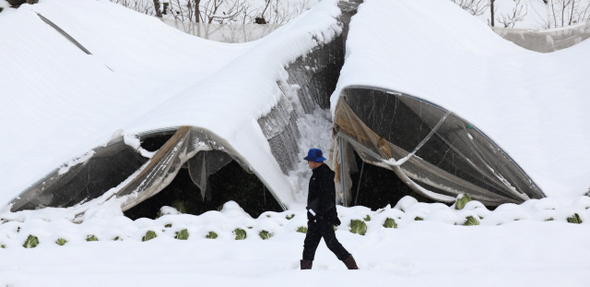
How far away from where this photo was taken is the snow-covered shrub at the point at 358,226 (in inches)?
193

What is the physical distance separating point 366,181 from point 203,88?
6.91 feet

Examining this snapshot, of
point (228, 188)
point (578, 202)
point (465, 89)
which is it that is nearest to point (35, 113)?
point (228, 188)

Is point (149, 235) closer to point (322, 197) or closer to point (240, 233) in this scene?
point (240, 233)

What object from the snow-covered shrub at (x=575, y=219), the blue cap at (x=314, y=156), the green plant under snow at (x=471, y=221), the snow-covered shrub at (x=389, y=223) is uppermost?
the blue cap at (x=314, y=156)

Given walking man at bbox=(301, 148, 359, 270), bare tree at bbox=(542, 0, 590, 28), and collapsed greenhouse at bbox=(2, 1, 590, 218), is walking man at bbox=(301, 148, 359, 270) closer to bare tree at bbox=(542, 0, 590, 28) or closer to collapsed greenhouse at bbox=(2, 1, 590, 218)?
collapsed greenhouse at bbox=(2, 1, 590, 218)

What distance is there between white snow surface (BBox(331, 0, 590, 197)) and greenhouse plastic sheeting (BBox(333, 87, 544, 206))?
0.45ft

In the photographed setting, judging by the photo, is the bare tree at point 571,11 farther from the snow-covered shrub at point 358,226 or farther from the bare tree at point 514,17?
the snow-covered shrub at point 358,226

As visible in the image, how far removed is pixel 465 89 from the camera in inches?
334

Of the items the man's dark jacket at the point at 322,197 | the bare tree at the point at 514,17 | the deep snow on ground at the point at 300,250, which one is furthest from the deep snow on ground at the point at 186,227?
the bare tree at the point at 514,17

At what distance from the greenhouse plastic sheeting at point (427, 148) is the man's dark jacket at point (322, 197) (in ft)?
8.23

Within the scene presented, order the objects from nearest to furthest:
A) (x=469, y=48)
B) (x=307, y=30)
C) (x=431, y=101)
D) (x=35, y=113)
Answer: (x=431, y=101) < (x=35, y=113) < (x=307, y=30) < (x=469, y=48)

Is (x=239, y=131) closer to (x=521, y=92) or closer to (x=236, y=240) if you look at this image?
(x=236, y=240)

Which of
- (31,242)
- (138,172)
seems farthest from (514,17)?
(31,242)

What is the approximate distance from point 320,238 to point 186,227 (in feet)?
6.37
